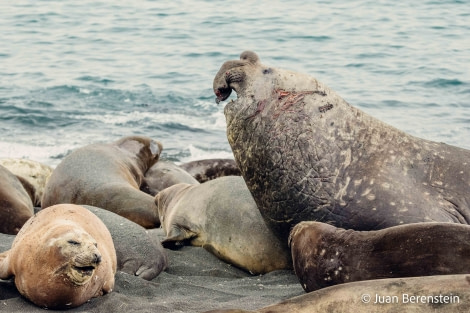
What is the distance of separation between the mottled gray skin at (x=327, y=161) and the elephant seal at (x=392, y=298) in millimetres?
1751

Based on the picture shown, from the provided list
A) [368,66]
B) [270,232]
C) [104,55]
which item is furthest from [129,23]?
[270,232]

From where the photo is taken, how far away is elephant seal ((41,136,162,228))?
27.1 feet

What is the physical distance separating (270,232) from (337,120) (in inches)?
37.2

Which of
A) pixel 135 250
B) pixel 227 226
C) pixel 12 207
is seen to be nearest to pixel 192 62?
pixel 12 207

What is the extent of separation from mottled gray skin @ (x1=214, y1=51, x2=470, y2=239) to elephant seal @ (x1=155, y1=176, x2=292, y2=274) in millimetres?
254

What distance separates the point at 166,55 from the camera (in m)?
21.2

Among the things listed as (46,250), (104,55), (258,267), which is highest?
(46,250)

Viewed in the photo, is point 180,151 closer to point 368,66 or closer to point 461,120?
point 461,120

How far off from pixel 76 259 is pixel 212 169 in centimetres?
594

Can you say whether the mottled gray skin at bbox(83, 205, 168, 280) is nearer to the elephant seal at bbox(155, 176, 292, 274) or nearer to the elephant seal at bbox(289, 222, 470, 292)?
the elephant seal at bbox(155, 176, 292, 274)

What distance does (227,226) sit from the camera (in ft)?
21.7

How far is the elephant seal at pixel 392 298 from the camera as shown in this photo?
3660mm

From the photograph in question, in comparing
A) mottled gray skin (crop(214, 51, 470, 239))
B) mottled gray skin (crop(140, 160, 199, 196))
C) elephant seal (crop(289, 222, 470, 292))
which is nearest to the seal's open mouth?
elephant seal (crop(289, 222, 470, 292))

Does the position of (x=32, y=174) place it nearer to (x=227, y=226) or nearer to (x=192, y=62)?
(x=227, y=226)
